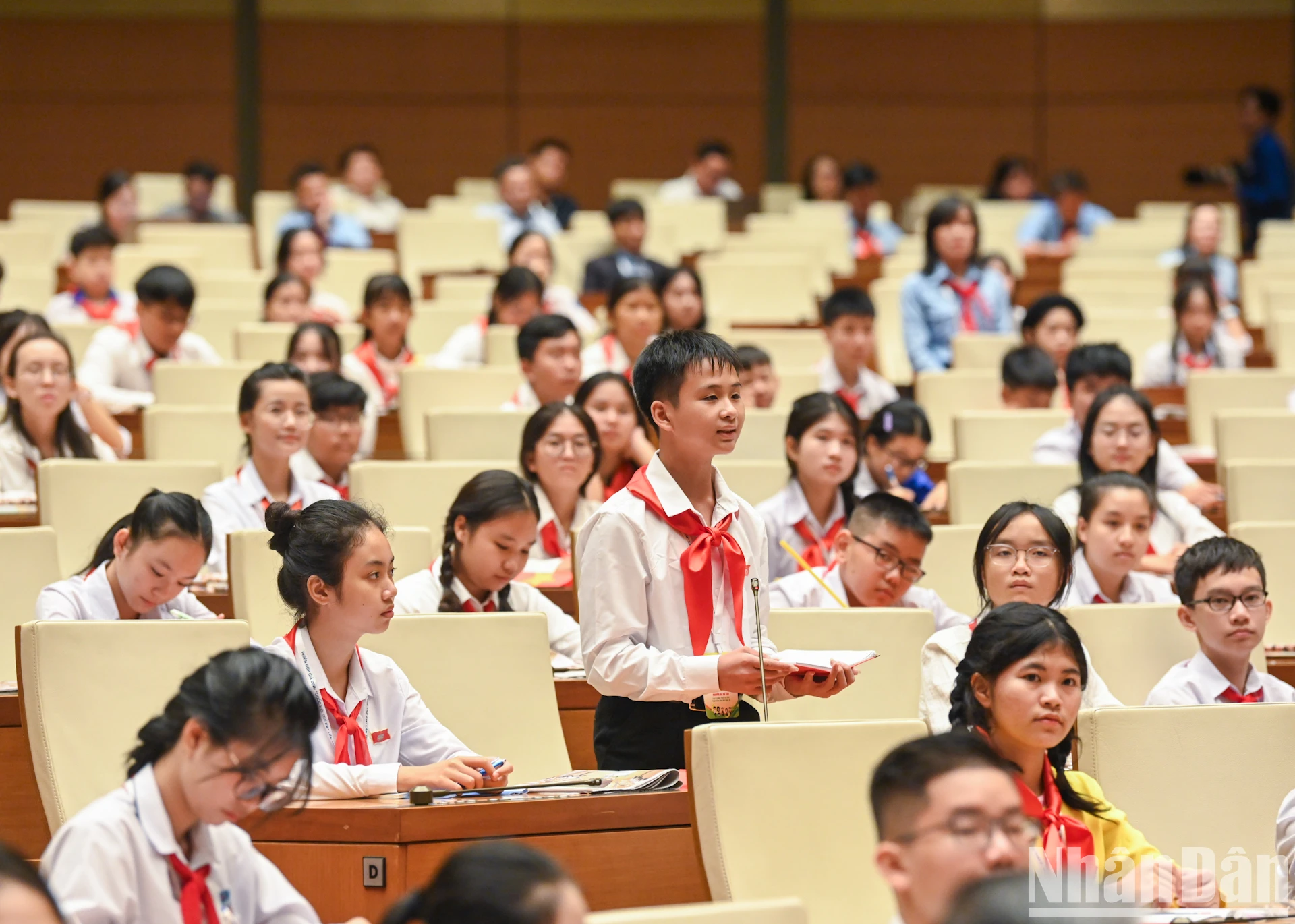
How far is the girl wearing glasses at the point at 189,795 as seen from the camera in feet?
6.55

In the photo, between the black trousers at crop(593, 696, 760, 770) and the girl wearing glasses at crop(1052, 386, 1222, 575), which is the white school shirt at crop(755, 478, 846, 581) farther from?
the black trousers at crop(593, 696, 760, 770)

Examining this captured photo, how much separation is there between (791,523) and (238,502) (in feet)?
4.80

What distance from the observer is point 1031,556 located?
3412 mm

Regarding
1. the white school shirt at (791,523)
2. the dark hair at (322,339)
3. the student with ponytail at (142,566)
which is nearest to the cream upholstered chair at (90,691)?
the student with ponytail at (142,566)

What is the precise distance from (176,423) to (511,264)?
2.42m

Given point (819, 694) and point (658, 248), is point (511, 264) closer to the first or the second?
point (658, 248)

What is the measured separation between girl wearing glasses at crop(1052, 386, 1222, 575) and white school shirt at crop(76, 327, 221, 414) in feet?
9.99

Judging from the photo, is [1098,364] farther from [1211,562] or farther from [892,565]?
[1211,562]

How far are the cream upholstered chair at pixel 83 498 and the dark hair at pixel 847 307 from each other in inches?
104

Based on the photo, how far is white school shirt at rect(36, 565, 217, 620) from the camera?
10.9 ft

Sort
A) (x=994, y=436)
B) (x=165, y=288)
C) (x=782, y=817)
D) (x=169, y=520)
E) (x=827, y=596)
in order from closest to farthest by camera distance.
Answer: (x=782, y=817) → (x=169, y=520) → (x=827, y=596) → (x=994, y=436) → (x=165, y=288)

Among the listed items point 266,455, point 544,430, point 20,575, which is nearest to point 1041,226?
point 544,430

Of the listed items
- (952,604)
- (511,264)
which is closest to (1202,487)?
(952,604)

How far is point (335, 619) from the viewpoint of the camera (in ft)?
9.32
